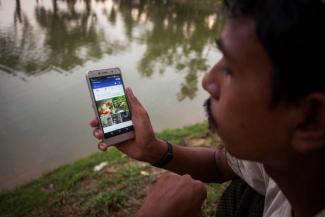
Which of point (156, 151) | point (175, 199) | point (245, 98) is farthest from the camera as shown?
point (156, 151)

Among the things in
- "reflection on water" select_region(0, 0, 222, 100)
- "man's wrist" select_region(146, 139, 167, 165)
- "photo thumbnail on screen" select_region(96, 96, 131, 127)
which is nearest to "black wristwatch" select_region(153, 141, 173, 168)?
"man's wrist" select_region(146, 139, 167, 165)

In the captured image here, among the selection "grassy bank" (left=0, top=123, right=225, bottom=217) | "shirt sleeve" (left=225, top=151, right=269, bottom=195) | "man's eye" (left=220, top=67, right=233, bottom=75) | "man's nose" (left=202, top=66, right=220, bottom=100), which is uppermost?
"man's eye" (left=220, top=67, right=233, bottom=75)

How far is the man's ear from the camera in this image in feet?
3.22

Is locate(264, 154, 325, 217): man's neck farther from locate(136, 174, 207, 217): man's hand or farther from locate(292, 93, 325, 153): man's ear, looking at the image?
locate(136, 174, 207, 217): man's hand

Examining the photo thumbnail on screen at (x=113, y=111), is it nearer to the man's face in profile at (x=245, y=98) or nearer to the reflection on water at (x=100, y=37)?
the man's face in profile at (x=245, y=98)

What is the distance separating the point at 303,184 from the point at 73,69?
8.89 meters

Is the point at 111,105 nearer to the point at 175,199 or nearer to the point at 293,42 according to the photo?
the point at 175,199

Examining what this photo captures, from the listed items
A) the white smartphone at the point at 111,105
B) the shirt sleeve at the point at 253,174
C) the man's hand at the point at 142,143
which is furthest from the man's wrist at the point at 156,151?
the shirt sleeve at the point at 253,174

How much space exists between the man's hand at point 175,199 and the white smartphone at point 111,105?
1.72 ft

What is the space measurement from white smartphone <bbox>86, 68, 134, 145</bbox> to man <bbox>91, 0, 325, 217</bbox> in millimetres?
652

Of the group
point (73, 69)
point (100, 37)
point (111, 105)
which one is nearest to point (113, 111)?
point (111, 105)

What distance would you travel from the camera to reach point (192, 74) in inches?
426

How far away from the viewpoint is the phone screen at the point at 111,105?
1971 millimetres

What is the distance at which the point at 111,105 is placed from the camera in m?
2.10
